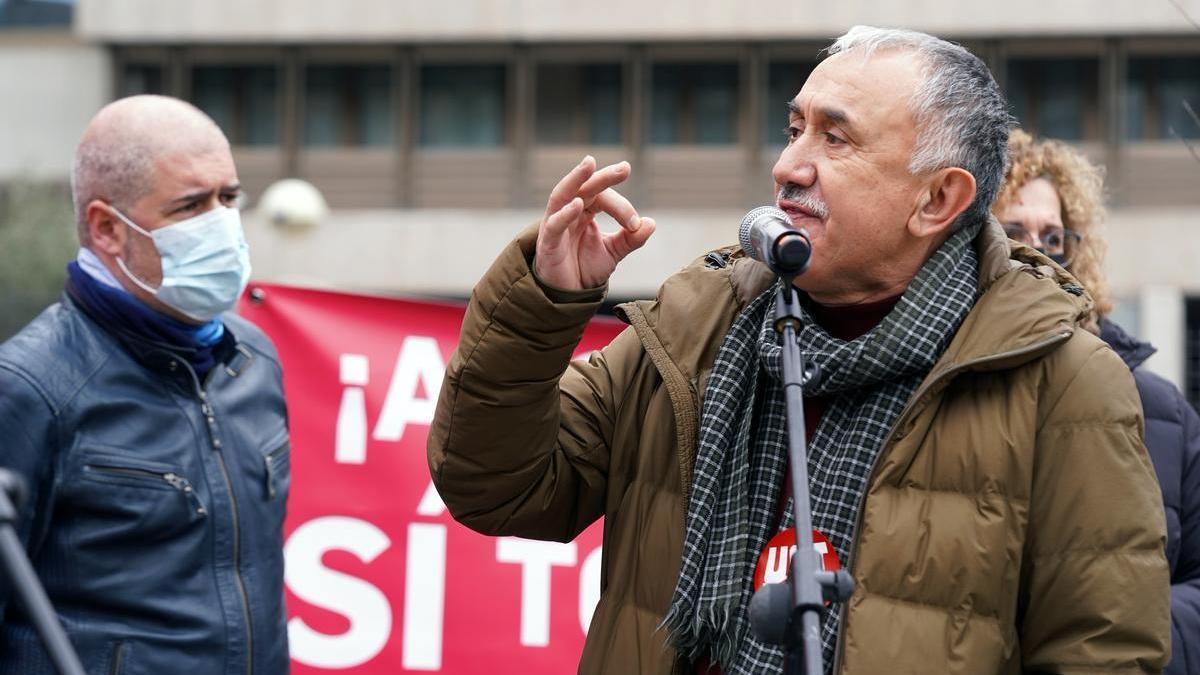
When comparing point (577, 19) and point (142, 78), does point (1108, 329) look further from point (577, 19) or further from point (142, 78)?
point (142, 78)

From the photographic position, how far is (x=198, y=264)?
3457 millimetres

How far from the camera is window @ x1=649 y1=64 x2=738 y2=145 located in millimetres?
25156

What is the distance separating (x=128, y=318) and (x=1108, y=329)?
2246 millimetres

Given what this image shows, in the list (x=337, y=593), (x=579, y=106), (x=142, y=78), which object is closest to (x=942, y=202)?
(x=337, y=593)

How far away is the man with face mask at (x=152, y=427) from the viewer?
3.04 meters

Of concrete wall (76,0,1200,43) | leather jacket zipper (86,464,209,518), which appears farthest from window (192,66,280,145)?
leather jacket zipper (86,464,209,518)

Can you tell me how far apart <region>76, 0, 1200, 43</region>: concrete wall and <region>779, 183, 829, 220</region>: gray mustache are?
21426mm

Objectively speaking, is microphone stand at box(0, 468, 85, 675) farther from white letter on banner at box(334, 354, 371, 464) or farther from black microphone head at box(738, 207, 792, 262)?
white letter on banner at box(334, 354, 371, 464)

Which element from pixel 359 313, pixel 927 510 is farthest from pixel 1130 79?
pixel 927 510

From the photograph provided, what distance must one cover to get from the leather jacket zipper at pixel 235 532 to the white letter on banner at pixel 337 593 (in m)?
0.95

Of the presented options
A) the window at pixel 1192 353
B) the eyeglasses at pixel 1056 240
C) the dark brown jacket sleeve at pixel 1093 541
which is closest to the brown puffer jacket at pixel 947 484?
the dark brown jacket sleeve at pixel 1093 541

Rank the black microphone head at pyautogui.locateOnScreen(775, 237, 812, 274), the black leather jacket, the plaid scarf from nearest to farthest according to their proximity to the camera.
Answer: the black microphone head at pyautogui.locateOnScreen(775, 237, 812, 274), the plaid scarf, the black leather jacket

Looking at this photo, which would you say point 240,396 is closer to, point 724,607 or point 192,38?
point 724,607

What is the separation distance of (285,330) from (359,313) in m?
0.21
